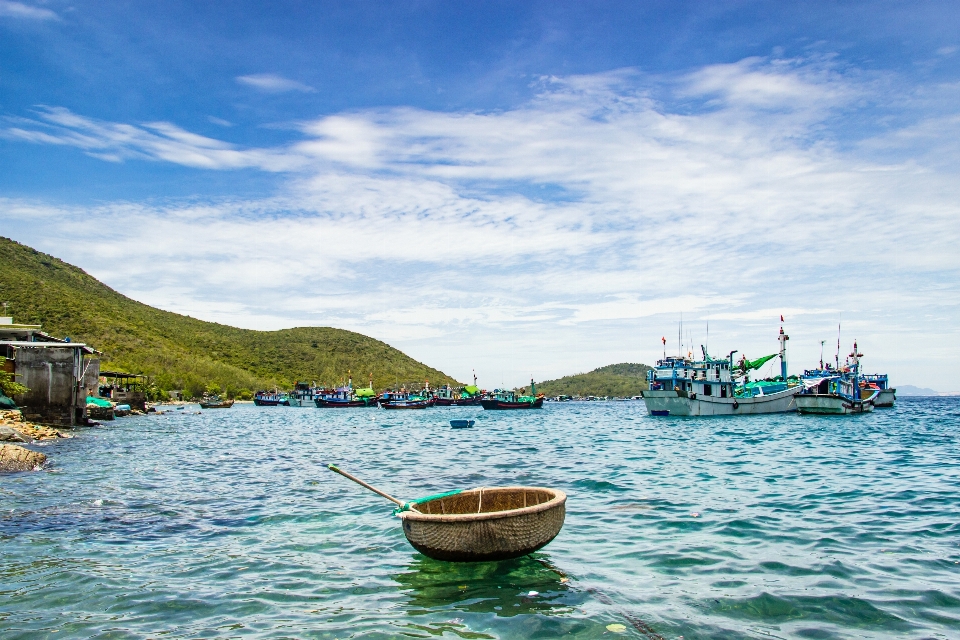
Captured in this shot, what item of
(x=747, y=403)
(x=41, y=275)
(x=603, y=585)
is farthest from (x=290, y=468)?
(x=41, y=275)

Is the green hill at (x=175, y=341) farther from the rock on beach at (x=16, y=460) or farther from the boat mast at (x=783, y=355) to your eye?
the boat mast at (x=783, y=355)

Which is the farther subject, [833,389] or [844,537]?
[833,389]

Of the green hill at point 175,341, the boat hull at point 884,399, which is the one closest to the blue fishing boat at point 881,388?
the boat hull at point 884,399

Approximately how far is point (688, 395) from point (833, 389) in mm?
22502

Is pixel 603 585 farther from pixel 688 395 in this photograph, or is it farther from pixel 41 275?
pixel 41 275

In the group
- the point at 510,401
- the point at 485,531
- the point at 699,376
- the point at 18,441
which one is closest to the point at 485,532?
the point at 485,531

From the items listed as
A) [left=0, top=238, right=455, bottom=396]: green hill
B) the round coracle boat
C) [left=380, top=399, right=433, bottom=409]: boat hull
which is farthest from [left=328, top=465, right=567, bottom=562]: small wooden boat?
[left=380, top=399, right=433, bottom=409]: boat hull

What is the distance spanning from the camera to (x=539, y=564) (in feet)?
29.4

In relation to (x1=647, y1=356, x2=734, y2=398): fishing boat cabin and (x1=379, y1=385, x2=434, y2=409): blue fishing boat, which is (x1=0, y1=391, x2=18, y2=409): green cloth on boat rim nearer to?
(x1=647, y1=356, x2=734, y2=398): fishing boat cabin

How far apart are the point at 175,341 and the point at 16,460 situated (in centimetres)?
11492

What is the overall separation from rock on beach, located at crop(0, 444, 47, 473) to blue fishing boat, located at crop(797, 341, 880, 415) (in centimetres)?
5858

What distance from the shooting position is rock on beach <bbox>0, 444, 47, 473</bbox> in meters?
17.8

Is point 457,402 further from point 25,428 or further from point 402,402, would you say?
point 25,428

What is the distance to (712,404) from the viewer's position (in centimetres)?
5759
